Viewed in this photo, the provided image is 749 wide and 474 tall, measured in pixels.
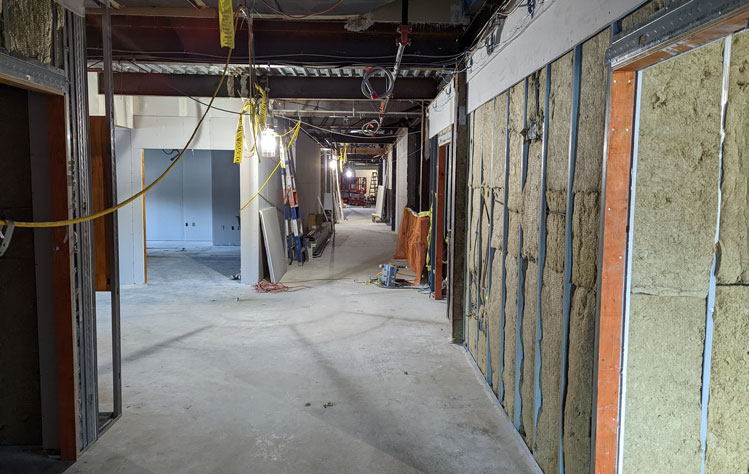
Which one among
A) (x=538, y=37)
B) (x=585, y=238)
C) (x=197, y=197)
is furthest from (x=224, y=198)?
(x=585, y=238)

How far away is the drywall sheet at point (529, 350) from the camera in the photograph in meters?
3.01

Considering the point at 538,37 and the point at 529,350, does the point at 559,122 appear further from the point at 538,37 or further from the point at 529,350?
the point at 529,350

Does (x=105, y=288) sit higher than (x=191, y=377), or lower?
higher

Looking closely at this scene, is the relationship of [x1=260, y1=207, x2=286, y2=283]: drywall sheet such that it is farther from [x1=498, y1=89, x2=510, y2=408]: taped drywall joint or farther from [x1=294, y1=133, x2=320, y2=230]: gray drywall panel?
[x1=498, y1=89, x2=510, y2=408]: taped drywall joint

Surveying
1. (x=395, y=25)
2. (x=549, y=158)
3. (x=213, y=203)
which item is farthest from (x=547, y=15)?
(x=213, y=203)

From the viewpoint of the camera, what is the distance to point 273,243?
842 centimetres

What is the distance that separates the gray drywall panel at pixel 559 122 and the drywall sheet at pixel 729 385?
86cm

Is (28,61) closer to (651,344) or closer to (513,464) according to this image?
(651,344)

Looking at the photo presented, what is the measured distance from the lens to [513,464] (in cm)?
296

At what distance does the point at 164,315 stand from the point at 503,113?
→ 15.6 feet

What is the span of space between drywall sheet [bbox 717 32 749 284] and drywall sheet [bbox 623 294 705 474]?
0.65 ft

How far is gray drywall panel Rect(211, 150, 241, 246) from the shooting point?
1203 cm

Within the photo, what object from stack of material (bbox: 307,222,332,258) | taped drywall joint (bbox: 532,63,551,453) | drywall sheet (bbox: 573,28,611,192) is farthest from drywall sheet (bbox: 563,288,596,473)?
stack of material (bbox: 307,222,332,258)

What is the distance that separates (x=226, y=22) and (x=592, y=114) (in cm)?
240
